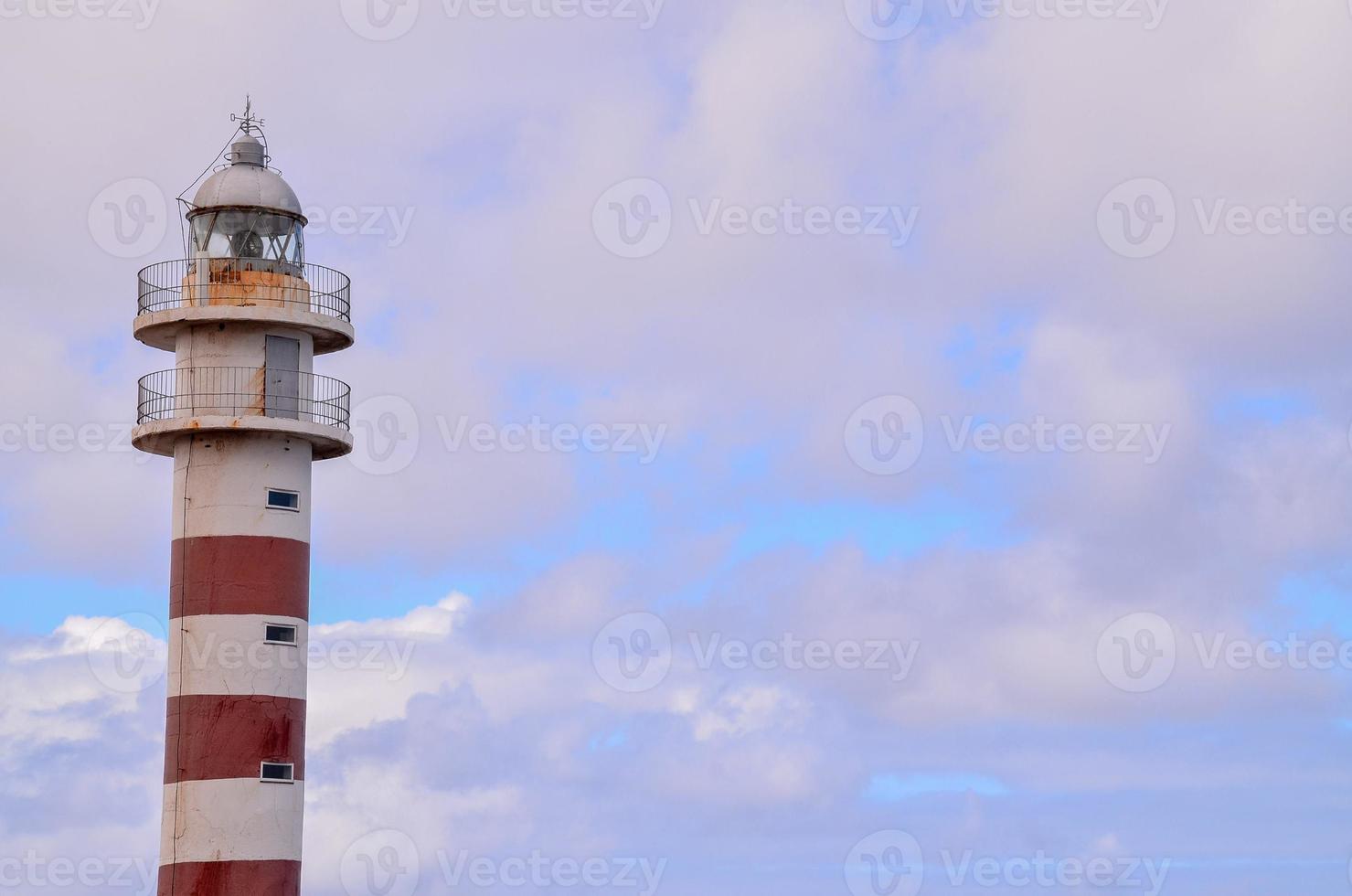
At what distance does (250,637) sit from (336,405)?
5564mm

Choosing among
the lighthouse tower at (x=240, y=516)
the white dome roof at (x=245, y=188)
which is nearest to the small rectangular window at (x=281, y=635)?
the lighthouse tower at (x=240, y=516)

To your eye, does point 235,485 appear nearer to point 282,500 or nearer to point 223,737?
point 282,500

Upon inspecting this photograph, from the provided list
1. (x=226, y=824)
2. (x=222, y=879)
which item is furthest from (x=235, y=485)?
(x=222, y=879)

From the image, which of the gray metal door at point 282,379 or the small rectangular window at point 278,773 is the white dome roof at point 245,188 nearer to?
the gray metal door at point 282,379

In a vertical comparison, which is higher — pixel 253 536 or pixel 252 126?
pixel 252 126

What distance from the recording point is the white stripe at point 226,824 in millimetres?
51375

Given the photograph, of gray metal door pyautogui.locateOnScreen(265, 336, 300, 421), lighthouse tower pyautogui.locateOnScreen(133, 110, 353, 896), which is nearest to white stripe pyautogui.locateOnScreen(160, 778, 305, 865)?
lighthouse tower pyautogui.locateOnScreen(133, 110, 353, 896)

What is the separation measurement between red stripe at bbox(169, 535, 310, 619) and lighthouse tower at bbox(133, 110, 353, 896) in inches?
1.1

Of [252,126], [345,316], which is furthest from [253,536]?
[252,126]

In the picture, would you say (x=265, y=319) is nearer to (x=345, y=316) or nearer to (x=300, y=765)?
(x=345, y=316)

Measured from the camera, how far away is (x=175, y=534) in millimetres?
53094

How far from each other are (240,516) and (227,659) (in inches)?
120

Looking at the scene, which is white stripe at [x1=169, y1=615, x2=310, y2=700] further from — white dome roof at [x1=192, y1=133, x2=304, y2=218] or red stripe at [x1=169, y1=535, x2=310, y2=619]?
white dome roof at [x1=192, y1=133, x2=304, y2=218]

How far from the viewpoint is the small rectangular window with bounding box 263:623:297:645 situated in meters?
52.3
